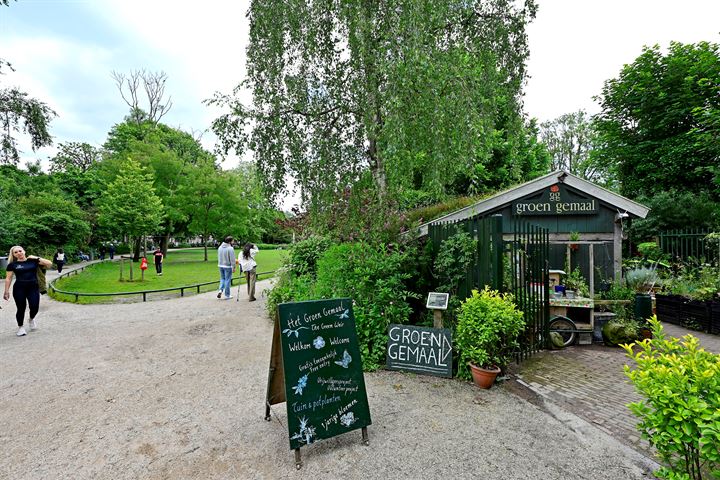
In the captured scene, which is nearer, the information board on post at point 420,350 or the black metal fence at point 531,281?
the information board on post at point 420,350

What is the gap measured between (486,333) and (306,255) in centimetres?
619

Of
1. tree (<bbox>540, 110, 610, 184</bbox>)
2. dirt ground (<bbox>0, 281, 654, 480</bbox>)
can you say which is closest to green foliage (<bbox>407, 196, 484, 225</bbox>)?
dirt ground (<bbox>0, 281, 654, 480</bbox>)

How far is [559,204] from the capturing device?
8008mm

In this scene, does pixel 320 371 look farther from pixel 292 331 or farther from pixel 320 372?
pixel 292 331

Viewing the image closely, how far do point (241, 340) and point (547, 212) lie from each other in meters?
7.75

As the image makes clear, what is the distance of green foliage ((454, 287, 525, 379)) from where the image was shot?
3973 millimetres

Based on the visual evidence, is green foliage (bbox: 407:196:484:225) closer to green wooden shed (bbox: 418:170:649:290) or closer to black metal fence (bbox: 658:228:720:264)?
green wooden shed (bbox: 418:170:649:290)

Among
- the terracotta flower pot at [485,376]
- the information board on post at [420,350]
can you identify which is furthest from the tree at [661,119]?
the information board on post at [420,350]

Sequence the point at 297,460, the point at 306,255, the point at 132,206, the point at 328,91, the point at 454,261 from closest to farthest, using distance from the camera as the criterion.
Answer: the point at 297,460 → the point at 454,261 → the point at 328,91 → the point at 306,255 → the point at 132,206

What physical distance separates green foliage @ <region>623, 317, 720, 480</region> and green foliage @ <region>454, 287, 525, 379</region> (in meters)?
1.95

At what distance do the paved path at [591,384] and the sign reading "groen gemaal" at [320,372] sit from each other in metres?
2.45

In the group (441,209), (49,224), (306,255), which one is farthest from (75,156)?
(441,209)

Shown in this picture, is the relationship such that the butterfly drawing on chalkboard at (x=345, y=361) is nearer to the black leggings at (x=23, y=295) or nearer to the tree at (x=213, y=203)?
the black leggings at (x=23, y=295)

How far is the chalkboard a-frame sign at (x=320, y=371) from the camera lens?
9.02 ft
